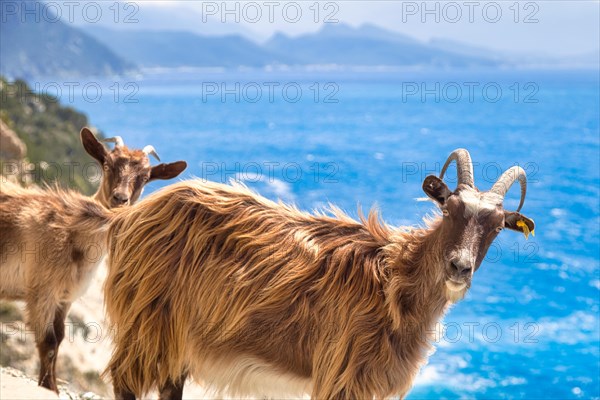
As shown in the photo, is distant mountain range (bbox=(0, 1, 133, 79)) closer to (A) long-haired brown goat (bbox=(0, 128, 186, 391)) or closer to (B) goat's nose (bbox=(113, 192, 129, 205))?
(A) long-haired brown goat (bbox=(0, 128, 186, 391))

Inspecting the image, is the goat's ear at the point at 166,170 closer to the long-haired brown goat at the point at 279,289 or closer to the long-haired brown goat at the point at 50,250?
the long-haired brown goat at the point at 50,250

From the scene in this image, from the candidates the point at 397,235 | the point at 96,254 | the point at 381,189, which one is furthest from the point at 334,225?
the point at 381,189

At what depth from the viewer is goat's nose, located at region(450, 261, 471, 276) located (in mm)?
4215

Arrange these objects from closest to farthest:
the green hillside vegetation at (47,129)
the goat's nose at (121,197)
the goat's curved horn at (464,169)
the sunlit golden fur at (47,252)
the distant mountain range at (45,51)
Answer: the goat's curved horn at (464,169)
the sunlit golden fur at (47,252)
the goat's nose at (121,197)
the green hillside vegetation at (47,129)
the distant mountain range at (45,51)

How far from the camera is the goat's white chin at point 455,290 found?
4.31 m

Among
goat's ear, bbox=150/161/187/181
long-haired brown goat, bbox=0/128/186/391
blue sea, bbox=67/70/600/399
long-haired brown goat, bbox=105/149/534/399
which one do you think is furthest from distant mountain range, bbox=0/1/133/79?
long-haired brown goat, bbox=105/149/534/399

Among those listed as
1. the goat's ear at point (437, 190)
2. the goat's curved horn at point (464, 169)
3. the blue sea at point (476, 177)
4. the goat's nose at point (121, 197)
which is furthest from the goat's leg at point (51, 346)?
the goat's curved horn at point (464, 169)

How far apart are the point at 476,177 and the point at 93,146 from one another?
33514mm

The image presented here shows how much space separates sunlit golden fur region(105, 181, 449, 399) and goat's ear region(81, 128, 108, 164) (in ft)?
5.75

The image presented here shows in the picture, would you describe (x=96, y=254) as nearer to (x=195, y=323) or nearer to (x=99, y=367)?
(x=195, y=323)

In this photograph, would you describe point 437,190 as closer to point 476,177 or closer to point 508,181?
point 508,181

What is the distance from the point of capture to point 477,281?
92.9 ft

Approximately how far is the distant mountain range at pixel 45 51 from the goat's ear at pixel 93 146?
2429 inches

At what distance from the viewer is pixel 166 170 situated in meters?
7.44
